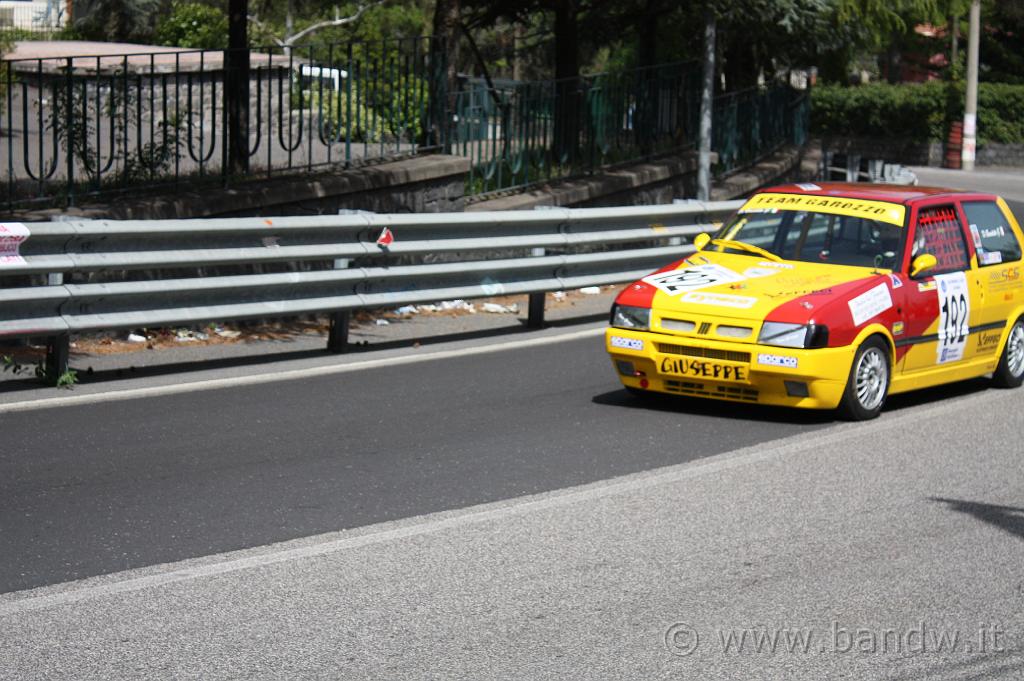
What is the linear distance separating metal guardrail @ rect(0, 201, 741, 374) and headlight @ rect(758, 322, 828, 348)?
142 inches

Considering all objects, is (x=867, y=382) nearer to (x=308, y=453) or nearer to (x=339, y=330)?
(x=308, y=453)

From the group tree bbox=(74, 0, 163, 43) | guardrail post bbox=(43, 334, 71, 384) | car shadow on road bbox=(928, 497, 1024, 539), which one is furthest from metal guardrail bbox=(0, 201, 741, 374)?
tree bbox=(74, 0, 163, 43)

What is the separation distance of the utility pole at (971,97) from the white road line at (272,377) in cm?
4048

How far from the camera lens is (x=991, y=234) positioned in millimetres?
11281

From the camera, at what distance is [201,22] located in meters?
43.6

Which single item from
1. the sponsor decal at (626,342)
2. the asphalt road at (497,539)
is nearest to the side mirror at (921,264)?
the asphalt road at (497,539)

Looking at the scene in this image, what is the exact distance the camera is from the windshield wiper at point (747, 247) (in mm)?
10555

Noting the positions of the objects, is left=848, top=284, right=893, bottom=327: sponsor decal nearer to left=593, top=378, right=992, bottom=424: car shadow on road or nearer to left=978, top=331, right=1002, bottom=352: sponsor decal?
left=593, top=378, right=992, bottom=424: car shadow on road

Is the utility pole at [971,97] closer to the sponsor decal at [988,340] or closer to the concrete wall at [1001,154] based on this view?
the concrete wall at [1001,154]

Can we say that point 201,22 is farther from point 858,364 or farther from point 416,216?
point 858,364

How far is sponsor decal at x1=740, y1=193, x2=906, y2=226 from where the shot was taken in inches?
415

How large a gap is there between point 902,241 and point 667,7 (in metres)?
12.8

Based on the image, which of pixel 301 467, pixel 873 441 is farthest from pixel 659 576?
pixel 873 441

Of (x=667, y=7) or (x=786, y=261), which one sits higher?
(x=667, y=7)
